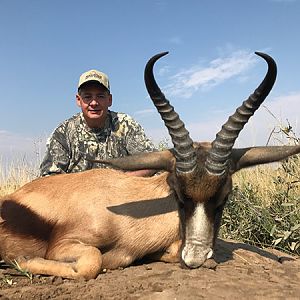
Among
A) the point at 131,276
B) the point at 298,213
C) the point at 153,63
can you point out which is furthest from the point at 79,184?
the point at 298,213

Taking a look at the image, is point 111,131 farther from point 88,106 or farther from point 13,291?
point 13,291

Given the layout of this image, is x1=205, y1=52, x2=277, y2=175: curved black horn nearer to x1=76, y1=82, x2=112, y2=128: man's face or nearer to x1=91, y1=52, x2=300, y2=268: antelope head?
x1=91, y1=52, x2=300, y2=268: antelope head

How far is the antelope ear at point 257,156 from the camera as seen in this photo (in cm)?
510

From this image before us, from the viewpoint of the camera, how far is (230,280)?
4.46 m

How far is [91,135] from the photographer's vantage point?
829 cm

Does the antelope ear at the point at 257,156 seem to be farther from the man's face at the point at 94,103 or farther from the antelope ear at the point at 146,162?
the man's face at the point at 94,103

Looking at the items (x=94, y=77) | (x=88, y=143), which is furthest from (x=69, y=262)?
(x=94, y=77)

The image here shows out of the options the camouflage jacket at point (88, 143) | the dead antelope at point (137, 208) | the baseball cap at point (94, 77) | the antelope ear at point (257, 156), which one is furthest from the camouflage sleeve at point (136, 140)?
the antelope ear at point (257, 156)

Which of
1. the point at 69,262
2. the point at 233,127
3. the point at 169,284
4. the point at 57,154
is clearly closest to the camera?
the point at 169,284

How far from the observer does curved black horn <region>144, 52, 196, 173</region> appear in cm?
471

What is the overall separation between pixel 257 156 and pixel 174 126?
953 millimetres

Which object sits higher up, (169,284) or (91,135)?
(91,135)

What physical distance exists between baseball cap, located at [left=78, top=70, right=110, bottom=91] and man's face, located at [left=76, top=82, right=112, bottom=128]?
0.30ft

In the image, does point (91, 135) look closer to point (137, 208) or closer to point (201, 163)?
point (137, 208)
